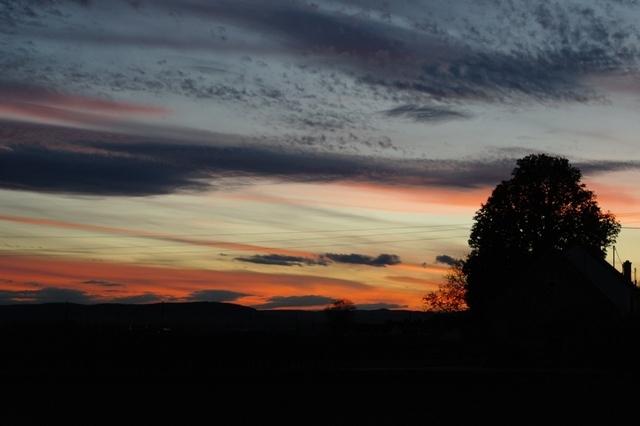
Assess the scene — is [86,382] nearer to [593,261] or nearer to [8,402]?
[8,402]

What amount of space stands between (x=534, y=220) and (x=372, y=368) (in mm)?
29853

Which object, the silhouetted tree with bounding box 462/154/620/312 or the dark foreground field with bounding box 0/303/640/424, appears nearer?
the dark foreground field with bounding box 0/303/640/424

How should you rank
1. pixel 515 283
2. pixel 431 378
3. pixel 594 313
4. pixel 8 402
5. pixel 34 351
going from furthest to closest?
pixel 515 283 → pixel 594 313 → pixel 34 351 → pixel 431 378 → pixel 8 402

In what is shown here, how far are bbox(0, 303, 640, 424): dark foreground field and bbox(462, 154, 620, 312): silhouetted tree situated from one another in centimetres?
562

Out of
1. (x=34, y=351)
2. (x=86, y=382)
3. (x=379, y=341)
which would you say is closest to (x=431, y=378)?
(x=86, y=382)

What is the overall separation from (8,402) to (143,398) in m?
3.93

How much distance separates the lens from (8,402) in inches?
994

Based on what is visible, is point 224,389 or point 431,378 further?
point 431,378

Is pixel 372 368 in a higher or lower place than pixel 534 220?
lower

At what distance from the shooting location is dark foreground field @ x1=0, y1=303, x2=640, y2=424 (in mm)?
26344

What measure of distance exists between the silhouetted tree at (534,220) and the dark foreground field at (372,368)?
5.62 m

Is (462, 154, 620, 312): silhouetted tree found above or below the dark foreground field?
above

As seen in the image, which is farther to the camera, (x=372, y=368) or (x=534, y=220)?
(x=534, y=220)

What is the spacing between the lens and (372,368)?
43812 millimetres
